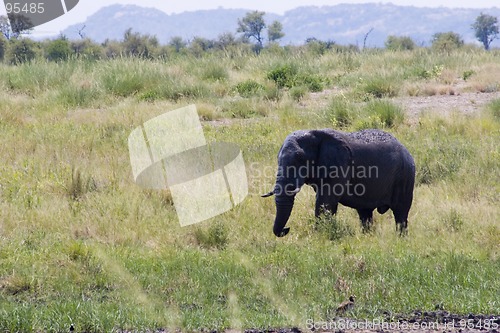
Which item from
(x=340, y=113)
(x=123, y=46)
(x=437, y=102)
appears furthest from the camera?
(x=123, y=46)

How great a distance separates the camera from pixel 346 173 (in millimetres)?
9281

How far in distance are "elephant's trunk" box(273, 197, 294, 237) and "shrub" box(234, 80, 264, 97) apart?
10.1 metres

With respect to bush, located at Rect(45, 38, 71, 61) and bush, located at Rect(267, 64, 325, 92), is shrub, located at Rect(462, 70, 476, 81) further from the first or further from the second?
bush, located at Rect(45, 38, 71, 61)

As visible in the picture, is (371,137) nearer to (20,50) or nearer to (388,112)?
(388,112)

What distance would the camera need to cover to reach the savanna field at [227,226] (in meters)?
7.17

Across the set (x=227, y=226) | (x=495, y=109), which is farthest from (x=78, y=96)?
(x=227, y=226)

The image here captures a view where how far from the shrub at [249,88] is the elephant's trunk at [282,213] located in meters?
10.1

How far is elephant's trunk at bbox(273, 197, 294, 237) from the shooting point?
28.8 feet

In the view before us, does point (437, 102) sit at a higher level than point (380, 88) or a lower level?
lower

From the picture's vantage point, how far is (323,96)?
19219mm

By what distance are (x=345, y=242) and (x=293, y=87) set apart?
1042 cm

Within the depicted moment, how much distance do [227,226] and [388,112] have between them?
22.0 feet

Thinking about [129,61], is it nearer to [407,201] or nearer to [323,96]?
[323,96]

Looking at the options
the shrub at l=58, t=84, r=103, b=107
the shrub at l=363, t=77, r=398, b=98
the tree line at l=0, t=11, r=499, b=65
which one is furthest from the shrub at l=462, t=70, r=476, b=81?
the shrub at l=58, t=84, r=103, b=107
